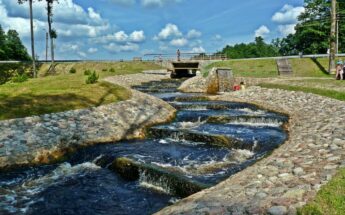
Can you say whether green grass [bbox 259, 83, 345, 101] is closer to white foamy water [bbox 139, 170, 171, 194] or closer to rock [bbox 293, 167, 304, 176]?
rock [bbox 293, 167, 304, 176]

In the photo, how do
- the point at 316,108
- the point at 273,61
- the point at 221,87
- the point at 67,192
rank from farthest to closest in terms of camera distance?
1. the point at 273,61
2. the point at 221,87
3. the point at 316,108
4. the point at 67,192

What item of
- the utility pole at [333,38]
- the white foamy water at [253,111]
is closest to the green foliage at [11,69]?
the white foamy water at [253,111]

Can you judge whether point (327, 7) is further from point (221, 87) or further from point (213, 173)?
point (213, 173)

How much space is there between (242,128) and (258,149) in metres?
3.62

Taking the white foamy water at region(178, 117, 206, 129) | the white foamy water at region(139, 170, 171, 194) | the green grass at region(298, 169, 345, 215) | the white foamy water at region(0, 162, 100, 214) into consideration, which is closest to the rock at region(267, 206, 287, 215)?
the green grass at region(298, 169, 345, 215)

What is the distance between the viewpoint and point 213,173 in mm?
10977

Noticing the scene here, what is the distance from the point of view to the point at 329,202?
640 centimetres

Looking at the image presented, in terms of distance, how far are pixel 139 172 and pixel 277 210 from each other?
18.3 ft

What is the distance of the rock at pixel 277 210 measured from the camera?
635 centimetres

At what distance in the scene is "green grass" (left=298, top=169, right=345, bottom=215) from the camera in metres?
6.10

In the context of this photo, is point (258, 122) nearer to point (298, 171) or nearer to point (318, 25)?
point (298, 171)

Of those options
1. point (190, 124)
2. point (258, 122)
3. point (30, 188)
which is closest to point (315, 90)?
point (258, 122)

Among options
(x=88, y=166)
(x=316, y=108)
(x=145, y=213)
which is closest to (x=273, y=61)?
(x=316, y=108)

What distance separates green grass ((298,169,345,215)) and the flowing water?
3399 mm
